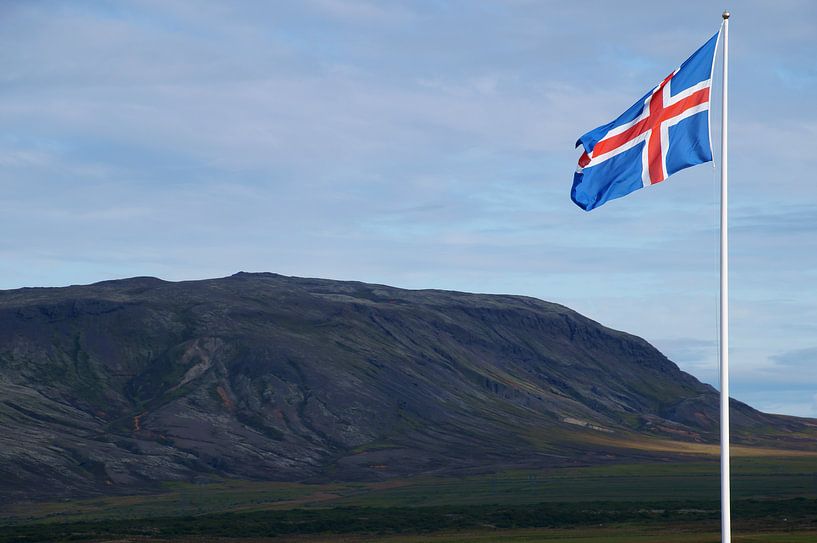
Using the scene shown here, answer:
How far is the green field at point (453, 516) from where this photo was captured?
383 feet

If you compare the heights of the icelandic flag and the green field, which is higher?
the icelandic flag

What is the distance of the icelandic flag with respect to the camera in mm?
→ 35969

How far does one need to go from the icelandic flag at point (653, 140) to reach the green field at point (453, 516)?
62782 mm

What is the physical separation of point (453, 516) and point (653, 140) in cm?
11420

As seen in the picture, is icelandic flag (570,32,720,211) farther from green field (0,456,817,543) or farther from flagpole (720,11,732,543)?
green field (0,456,817,543)

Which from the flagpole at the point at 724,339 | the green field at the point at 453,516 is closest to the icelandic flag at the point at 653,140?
the flagpole at the point at 724,339

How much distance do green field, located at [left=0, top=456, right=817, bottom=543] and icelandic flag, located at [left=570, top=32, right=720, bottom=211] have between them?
6278cm

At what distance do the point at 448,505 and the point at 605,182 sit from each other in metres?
135

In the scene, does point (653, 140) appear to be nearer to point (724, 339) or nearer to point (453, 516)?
point (724, 339)

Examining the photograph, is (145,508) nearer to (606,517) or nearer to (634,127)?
(606,517)

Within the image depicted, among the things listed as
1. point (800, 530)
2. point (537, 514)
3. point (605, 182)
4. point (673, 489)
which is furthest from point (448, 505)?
point (605, 182)

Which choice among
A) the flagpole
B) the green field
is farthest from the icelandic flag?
the green field

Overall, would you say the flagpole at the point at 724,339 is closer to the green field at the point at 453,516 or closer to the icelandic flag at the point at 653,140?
the icelandic flag at the point at 653,140

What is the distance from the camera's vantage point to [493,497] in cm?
18450
